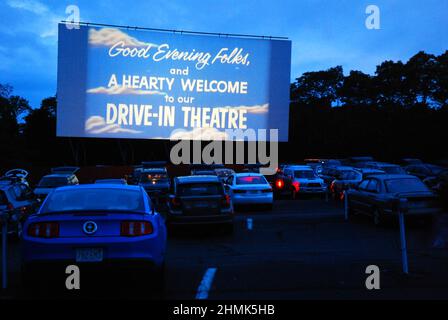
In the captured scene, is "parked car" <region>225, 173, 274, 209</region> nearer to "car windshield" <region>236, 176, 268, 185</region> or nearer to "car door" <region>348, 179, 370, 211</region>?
"car windshield" <region>236, 176, 268, 185</region>

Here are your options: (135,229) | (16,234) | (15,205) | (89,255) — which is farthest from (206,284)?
(15,205)

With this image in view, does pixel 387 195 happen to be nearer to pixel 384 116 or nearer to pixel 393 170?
pixel 393 170

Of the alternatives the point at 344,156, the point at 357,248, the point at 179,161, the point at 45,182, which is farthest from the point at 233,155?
→ the point at 357,248

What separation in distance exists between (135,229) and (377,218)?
9.18 metres

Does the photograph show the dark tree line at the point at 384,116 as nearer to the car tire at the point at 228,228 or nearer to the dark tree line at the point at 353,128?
the dark tree line at the point at 353,128

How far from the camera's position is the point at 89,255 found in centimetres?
642

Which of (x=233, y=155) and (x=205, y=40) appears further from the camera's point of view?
(x=233, y=155)

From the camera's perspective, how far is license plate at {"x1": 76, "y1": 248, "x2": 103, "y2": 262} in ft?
21.0

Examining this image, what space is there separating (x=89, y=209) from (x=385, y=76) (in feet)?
188

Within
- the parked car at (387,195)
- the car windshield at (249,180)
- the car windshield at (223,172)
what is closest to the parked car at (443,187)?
the parked car at (387,195)

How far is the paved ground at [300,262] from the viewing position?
6.73 metres
